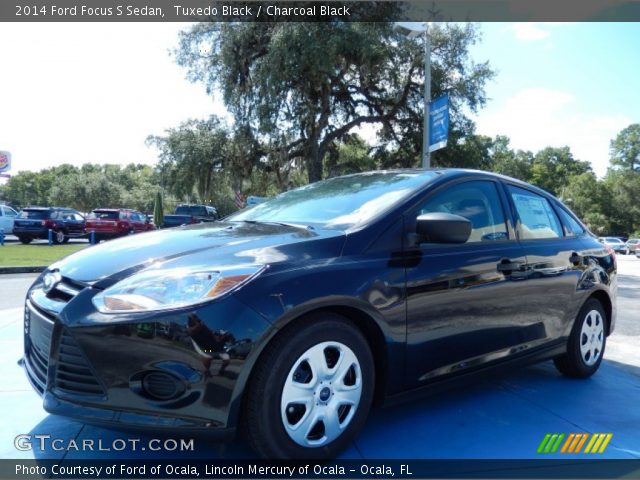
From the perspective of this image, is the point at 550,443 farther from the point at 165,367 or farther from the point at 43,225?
the point at 43,225

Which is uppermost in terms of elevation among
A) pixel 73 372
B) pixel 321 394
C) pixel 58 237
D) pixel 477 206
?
pixel 477 206

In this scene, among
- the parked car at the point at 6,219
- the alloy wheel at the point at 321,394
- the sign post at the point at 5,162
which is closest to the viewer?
the alloy wheel at the point at 321,394

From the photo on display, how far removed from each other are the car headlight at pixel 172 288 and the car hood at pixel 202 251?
2.7 inches

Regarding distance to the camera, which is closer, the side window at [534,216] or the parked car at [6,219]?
the side window at [534,216]

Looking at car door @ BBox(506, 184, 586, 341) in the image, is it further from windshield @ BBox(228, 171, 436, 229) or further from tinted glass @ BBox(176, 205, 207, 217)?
tinted glass @ BBox(176, 205, 207, 217)

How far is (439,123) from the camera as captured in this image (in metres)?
10.9

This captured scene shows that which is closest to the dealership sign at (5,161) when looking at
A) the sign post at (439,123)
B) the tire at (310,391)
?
the sign post at (439,123)

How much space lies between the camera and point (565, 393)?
3820 millimetres

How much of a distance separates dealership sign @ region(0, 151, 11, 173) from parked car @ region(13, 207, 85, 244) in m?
17.3

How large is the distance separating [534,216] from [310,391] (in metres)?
2.47

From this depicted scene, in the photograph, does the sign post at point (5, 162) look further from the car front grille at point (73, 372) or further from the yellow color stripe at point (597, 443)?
the yellow color stripe at point (597, 443)

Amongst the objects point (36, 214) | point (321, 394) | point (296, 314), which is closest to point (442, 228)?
point (296, 314)

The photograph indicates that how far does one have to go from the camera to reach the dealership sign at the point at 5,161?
36.3m

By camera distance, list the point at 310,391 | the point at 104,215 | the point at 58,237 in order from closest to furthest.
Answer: the point at 310,391
the point at 58,237
the point at 104,215
